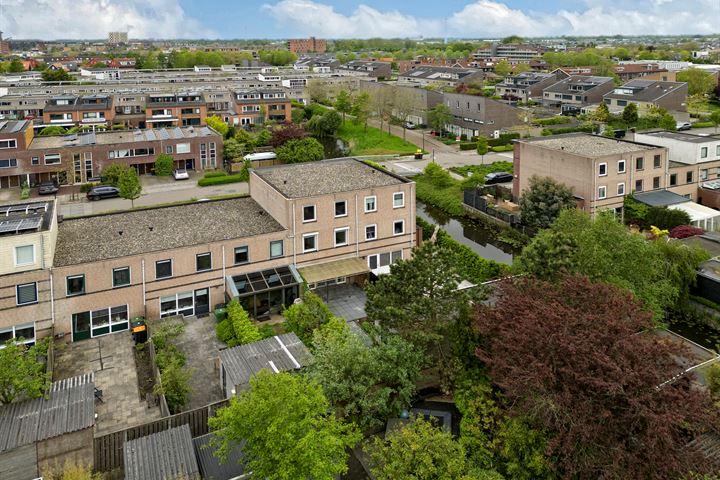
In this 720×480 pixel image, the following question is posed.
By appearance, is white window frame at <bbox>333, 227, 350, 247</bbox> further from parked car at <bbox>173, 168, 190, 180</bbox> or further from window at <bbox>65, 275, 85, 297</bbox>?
parked car at <bbox>173, 168, 190, 180</bbox>

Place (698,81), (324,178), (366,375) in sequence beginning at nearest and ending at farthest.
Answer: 1. (366,375)
2. (324,178)
3. (698,81)

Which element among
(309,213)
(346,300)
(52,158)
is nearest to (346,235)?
(309,213)

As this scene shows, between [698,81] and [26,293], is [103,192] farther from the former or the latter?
[698,81]

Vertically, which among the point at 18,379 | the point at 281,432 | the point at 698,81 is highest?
the point at 698,81

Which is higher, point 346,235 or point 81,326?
point 346,235

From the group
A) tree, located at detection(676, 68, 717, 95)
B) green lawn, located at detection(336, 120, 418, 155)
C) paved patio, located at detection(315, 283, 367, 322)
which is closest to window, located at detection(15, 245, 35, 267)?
paved patio, located at detection(315, 283, 367, 322)

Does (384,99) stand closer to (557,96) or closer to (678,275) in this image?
(557,96)

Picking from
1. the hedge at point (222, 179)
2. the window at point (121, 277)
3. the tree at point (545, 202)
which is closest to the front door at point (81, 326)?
the window at point (121, 277)

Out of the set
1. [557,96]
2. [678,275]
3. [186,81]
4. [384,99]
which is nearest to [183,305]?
[678,275]
